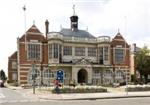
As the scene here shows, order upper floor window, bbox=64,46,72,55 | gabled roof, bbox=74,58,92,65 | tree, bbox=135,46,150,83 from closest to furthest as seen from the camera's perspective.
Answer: gabled roof, bbox=74,58,92,65 < upper floor window, bbox=64,46,72,55 < tree, bbox=135,46,150,83

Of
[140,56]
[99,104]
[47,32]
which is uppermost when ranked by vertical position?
[47,32]

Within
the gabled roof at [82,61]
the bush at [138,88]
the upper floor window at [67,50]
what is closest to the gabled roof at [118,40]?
the gabled roof at [82,61]

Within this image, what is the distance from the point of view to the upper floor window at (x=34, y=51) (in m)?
69.2

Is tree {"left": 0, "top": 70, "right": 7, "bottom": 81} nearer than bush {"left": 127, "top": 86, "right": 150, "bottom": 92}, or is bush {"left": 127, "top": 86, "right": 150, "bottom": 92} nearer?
bush {"left": 127, "top": 86, "right": 150, "bottom": 92}

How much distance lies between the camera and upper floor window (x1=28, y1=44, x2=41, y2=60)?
227 feet

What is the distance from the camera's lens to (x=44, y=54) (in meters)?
70.8

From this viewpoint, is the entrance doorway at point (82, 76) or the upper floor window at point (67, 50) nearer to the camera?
the upper floor window at point (67, 50)

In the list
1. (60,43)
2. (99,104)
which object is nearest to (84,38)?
(60,43)

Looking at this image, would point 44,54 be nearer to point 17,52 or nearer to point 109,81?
point 17,52

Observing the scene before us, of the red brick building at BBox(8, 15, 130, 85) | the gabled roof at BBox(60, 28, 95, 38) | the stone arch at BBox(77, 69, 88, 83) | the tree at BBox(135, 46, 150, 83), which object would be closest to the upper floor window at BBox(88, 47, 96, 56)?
the red brick building at BBox(8, 15, 130, 85)

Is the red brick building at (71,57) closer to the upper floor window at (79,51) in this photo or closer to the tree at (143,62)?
the upper floor window at (79,51)

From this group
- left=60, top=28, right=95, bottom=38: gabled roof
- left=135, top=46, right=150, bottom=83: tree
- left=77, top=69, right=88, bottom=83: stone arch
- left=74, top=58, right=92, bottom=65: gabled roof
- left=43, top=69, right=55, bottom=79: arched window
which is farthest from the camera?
left=135, top=46, right=150, bottom=83: tree

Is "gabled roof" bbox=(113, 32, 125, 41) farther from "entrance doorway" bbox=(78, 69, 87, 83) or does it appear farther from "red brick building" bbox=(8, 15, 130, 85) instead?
"entrance doorway" bbox=(78, 69, 87, 83)

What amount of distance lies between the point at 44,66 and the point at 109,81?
14799mm
